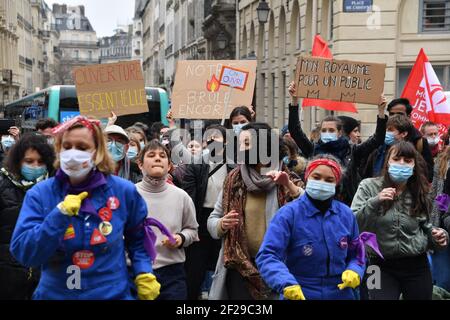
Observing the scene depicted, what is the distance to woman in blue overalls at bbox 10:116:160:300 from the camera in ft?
12.1

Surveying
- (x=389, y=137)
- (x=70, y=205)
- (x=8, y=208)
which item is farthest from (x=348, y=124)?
(x=70, y=205)

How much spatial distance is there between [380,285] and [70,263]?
261cm

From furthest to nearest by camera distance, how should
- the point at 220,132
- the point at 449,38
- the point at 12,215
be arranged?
the point at 449,38 < the point at 220,132 < the point at 12,215

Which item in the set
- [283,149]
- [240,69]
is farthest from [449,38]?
[283,149]

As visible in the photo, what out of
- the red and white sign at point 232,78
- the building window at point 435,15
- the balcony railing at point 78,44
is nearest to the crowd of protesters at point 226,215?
the red and white sign at point 232,78

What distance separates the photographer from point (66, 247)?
12.4 feet

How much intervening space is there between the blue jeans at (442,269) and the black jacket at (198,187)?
244 centimetres

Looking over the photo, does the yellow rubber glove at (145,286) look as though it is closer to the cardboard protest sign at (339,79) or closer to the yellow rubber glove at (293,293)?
the yellow rubber glove at (293,293)

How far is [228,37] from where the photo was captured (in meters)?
35.4

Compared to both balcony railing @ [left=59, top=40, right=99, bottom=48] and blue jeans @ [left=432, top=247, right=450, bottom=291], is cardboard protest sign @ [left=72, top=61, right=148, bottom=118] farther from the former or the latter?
balcony railing @ [left=59, top=40, right=99, bottom=48]

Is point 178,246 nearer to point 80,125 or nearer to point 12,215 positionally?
point 12,215

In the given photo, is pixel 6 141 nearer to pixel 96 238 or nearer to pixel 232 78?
pixel 232 78

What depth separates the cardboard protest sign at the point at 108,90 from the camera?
946cm

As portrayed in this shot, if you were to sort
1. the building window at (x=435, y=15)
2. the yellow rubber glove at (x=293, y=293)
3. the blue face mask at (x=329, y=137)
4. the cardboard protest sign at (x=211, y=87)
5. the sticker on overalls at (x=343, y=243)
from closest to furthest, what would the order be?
the yellow rubber glove at (x=293, y=293) < the sticker on overalls at (x=343, y=243) < the blue face mask at (x=329, y=137) < the cardboard protest sign at (x=211, y=87) < the building window at (x=435, y=15)
